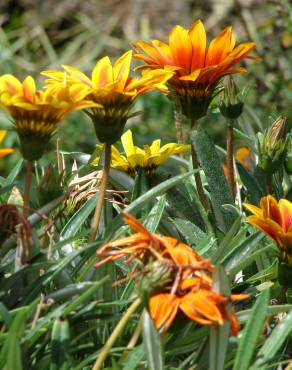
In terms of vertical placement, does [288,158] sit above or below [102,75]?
below

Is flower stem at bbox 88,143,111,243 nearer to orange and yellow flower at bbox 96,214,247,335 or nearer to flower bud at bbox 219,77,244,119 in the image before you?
orange and yellow flower at bbox 96,214,247,335

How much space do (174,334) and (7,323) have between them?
0.22 m

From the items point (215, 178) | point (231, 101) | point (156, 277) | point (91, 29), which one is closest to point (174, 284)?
point (156, 277)

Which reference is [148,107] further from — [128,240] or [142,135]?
[128,240]

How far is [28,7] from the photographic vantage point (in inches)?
184

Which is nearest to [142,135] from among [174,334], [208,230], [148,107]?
[148,107]

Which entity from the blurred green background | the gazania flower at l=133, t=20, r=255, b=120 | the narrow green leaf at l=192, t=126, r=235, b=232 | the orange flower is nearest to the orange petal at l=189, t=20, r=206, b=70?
the gazania flower at l=133, t=20, r=255, b=120

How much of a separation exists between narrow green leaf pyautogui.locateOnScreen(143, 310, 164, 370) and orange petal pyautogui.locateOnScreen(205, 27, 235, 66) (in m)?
0.48

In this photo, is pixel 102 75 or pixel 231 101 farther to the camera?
pixel 231 101

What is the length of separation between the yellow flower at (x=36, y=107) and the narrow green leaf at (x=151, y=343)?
241 millimetres

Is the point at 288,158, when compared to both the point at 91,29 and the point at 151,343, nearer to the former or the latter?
the point at 151,343

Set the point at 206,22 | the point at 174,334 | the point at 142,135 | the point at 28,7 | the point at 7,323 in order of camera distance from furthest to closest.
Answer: the point at 28,7, the point at 206,22, the point at 142,135, the point at 174,334, the point at 7,323

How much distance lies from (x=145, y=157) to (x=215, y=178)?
110 millimetres

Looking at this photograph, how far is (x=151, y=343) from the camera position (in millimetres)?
925
